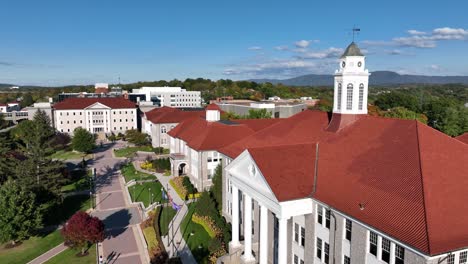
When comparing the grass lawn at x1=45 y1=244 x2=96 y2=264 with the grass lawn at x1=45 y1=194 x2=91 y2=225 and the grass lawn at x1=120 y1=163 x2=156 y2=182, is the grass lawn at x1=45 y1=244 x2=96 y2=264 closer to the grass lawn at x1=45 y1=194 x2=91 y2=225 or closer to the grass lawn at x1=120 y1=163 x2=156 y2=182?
the grass lawn at x1=45 y1=194 x2=91 y2=225

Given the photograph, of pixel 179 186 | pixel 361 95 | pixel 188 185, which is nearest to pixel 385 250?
pixel 361 95

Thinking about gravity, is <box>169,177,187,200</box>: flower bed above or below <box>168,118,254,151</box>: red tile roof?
below

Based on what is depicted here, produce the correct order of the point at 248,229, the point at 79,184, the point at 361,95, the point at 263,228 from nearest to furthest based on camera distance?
1. the point at 263,228
2. the point at 248,229
3. the point at 361,95
4. the point at 79,184

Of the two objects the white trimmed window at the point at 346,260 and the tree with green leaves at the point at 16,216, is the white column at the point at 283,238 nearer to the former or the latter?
the white trimmed window at the point at 346,260

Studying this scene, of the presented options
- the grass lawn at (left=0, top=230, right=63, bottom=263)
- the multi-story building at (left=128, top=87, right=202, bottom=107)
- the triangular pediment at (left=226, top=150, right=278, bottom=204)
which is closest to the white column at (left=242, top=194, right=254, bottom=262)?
the triangular pediment at (left=226, top=150, right=278, bottom=204)

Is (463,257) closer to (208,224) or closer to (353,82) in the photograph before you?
(353,82)

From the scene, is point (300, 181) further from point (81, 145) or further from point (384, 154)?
point (81, 145)

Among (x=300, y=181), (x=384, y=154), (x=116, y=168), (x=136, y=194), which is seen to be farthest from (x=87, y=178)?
(x=384, y=154)
